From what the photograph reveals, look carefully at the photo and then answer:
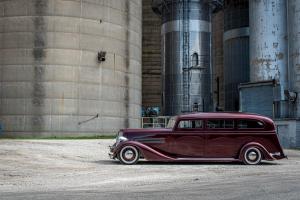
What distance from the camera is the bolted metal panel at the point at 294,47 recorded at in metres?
32.5

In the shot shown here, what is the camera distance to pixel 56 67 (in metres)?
36.3

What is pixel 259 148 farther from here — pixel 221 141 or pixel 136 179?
pixel 136 179

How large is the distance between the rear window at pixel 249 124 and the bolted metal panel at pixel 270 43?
594 inches

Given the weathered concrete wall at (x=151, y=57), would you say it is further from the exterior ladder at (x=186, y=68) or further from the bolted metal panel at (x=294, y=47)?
the bolted metal panel at (x=294, y=47)

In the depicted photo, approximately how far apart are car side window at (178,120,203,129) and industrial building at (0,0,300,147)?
14.8 meters

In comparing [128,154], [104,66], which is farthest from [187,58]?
[128,154]

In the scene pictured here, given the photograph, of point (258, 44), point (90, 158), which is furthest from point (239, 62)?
point (90, 158)

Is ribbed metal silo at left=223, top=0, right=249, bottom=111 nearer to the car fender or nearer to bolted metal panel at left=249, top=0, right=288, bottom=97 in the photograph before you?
bolted metal panel at left=249, top=0, right=288, bottom=97

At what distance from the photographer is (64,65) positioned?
3669cm

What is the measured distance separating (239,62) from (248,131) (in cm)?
2724

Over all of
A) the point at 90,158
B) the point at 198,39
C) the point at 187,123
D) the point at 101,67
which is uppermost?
the point at 198,39

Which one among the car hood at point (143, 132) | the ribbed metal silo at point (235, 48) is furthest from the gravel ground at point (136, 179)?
the ribbed metal silo at point (235, 48)

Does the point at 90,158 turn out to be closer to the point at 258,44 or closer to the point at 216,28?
the point at 258,44

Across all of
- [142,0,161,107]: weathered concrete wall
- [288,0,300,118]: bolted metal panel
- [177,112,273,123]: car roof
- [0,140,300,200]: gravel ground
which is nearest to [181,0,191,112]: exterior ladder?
[288,0,300,118]: bolted metal panel
